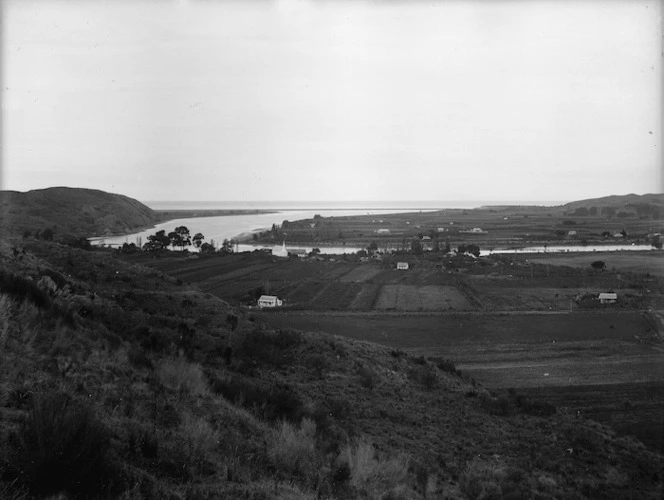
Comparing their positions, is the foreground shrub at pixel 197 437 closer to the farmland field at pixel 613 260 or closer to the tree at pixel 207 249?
the farmland field at pixel 613 260

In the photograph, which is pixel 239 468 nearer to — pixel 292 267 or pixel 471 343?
pixel 471 343

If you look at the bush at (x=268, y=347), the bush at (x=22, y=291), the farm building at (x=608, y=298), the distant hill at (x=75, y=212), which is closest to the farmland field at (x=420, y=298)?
the farm building at (x=608, y=298)

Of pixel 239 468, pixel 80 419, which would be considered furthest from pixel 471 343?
pixel 80 419

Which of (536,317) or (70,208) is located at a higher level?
(70,208)

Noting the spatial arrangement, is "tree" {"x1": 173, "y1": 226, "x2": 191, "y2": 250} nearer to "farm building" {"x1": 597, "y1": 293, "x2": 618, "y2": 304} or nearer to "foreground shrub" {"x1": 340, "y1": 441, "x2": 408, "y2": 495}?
"farm building" {"x1": 597, "y1": 293, "x2": 618, "y2": 304}

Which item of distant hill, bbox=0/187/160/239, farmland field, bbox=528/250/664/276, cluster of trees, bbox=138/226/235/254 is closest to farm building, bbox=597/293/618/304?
farmland field, bbox=528/250/664/276

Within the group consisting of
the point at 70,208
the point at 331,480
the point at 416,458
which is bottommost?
the point at 416,458

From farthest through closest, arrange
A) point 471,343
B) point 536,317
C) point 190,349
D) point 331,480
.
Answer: point 536,317, point 471,343, point 190,349, point 331,480

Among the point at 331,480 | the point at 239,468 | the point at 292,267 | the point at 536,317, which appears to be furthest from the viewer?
the point at 292,267
